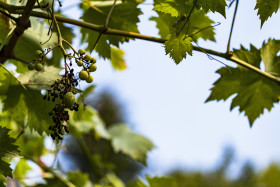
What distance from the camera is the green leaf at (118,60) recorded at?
1.73 m

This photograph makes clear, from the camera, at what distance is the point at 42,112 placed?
3.68 feet

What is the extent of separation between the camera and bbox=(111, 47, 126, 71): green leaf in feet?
5.67

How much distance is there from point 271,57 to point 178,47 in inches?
22.7

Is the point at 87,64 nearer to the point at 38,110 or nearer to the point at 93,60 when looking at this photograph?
the point at 93,60

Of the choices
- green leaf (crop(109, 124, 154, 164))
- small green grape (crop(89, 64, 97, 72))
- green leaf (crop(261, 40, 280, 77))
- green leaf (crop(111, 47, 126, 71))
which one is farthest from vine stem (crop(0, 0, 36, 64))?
green leaf (crop(109, 124, 154, 164))

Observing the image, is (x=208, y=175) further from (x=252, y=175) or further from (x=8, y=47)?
(x=8, y=47)

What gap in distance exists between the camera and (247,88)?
1.38m

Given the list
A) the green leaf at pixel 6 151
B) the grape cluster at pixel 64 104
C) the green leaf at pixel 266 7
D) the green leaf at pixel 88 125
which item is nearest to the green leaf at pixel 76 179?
the green leaf at pixel 88 125

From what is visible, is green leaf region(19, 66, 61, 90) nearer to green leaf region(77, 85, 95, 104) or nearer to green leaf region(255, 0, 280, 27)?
green leaf region(77, 85, 95, 104)

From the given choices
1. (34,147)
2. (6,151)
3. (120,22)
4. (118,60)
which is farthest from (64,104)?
(34,147)

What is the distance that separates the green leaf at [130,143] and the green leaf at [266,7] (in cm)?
151

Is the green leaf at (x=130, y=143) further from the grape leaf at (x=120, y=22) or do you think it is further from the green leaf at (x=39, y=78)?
the green leaf at (x=39, y=78)

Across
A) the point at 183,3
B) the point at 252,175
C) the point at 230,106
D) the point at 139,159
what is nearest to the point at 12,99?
the point at 183,3

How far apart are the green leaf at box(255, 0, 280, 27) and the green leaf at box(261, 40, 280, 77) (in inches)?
15.0
